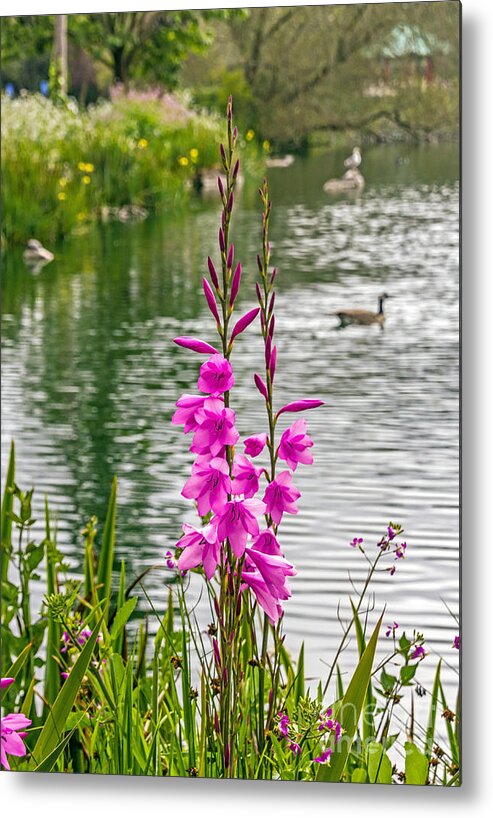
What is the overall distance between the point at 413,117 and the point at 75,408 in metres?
1.08

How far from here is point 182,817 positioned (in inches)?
110

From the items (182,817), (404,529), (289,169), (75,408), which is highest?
(289,169)

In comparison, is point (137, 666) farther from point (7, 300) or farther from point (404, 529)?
A: point (7, 300)

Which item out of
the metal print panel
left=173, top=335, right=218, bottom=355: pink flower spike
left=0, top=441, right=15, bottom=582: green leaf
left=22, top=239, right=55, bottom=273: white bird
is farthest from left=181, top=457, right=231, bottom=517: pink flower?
left=22, top=239, right=55, bottom=273: white bird

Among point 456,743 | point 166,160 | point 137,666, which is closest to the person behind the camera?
point 456,743

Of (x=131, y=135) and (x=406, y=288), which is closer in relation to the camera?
(x=406, y=288)

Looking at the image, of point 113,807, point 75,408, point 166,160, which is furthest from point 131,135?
point 113,807

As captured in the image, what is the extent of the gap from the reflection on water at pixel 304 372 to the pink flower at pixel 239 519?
1.59 ft

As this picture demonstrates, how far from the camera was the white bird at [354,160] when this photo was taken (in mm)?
3107

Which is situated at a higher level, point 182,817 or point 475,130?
point 475,130

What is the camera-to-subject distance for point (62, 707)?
2.76 m

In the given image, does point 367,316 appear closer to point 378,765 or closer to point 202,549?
point 202,549

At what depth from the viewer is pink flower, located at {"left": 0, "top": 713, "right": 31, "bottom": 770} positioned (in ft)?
9.08

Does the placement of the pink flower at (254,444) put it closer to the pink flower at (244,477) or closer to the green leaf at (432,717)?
the pink flower at (244,477)
